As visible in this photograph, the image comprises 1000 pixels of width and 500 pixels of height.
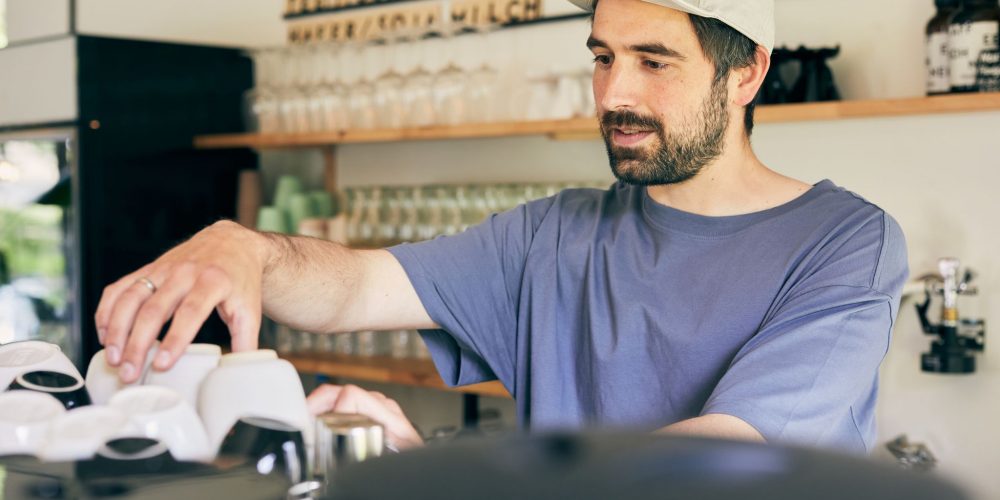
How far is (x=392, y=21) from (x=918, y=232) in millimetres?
1880

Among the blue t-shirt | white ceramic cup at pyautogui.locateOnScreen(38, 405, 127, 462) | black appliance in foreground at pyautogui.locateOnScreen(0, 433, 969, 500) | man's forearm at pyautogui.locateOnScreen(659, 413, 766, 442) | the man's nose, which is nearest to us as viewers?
black appliance in foreground at pyautogui.locateOnScreen(0, 433, 969, 500)

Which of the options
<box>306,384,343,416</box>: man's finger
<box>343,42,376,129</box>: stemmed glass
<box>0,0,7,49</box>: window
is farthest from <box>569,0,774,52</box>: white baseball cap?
<box>0,0,7,49</box>: window

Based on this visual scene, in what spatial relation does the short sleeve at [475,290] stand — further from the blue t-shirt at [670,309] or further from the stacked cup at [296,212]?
the stacked cup at [296,212]

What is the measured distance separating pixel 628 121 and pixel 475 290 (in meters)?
0.37

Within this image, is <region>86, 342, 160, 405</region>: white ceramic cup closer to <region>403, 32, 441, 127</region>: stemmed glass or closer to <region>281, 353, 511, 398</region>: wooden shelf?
<region>281, 353, 511, 398</region>: wooden shelf

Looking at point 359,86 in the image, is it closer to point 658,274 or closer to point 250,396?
point 658,274

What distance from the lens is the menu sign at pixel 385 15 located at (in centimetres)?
349

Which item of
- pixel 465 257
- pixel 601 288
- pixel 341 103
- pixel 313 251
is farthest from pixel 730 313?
pixel 341 103

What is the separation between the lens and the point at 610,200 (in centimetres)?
186

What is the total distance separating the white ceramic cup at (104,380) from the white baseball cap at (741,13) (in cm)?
95

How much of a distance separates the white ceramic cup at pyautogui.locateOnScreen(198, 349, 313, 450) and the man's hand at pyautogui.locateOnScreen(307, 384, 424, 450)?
0.52ft

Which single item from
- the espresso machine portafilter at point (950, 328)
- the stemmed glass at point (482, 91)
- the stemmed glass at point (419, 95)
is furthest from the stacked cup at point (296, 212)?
the espresso machine portafilter at point (950, 328)

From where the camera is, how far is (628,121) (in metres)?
1.68

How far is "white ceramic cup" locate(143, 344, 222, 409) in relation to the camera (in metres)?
0.95
